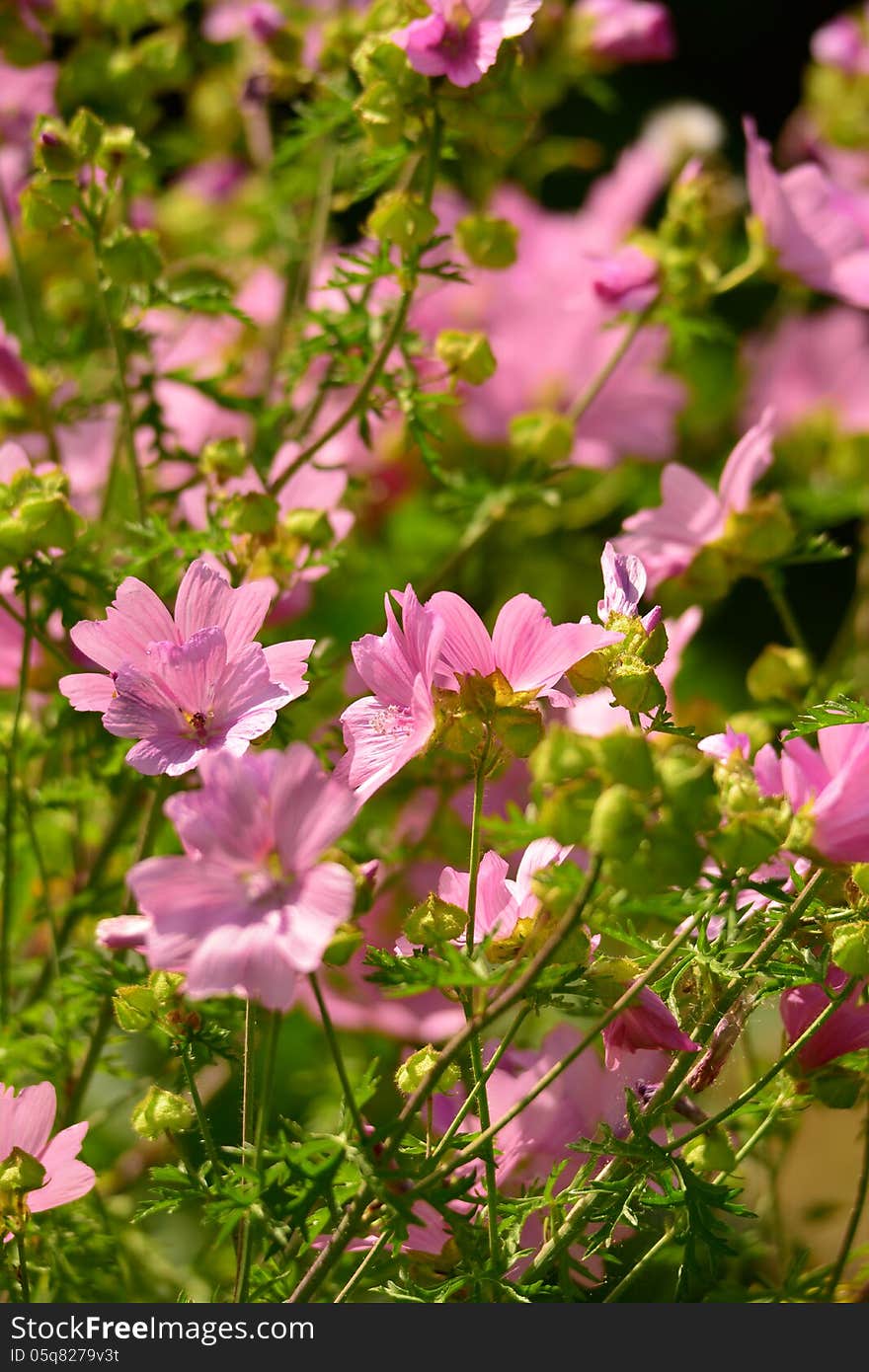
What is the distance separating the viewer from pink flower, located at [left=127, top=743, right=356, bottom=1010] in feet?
1.46

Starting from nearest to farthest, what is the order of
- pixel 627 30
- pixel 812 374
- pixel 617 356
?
pixel 617 356
pixel 627 30
pixel 812 374

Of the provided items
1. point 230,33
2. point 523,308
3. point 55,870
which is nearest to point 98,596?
point 55,870

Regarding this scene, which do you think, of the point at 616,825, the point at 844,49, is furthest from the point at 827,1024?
the point at 844,49

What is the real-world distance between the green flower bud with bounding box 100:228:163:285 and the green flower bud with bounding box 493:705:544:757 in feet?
1.12

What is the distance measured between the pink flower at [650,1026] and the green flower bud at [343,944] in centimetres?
11

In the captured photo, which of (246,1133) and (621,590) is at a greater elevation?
(621,590)

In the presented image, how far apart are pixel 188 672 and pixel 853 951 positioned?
10.1 inches

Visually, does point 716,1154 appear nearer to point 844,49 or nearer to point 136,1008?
point 136,1008

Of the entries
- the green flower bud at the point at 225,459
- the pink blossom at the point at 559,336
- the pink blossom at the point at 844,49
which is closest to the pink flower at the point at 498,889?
the green flower bud at the point at 225,459

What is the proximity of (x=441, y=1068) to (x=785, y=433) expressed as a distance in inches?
52.3

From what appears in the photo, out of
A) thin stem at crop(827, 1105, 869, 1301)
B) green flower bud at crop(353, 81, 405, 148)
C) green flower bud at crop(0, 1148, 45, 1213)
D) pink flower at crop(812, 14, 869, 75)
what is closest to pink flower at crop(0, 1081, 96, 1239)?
green flower bud at crop(0, 1148, 45, 1213)

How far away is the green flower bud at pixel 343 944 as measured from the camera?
498 mm

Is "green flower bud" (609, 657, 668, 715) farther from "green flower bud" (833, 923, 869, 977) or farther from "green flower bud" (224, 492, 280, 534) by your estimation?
"green flower bud" (224, 492, 280, 534)

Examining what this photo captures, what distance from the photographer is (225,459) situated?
28.8 inches
